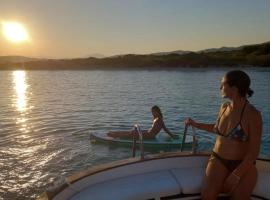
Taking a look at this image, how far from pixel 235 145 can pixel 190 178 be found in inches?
27.6

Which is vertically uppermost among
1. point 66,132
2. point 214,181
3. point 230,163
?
point 230,163

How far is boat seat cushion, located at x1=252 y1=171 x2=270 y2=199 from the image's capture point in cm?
493

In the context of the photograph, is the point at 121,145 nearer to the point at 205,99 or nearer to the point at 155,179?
the point at 155,179

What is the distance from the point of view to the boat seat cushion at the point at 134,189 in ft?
15.9

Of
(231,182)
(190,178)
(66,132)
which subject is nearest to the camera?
(231,182)

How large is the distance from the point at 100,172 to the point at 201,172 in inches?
Result: 49.1

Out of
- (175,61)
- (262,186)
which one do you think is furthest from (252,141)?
(175,61)

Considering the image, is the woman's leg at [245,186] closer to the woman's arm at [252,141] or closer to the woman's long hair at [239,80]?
the woman's arm at [252,141]

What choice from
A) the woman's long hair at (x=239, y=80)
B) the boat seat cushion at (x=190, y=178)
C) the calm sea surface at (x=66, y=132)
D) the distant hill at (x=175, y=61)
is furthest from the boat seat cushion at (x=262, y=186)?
the distant hill at (x=175, y=61)

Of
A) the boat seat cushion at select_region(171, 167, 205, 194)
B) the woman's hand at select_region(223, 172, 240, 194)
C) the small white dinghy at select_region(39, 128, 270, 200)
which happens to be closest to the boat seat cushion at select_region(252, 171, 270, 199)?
the small white dinghy at select_region(39, 128, 270, 200)

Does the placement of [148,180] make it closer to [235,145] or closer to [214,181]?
[214,181]

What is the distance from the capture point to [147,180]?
5.06m

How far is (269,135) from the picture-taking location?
62.1 feet

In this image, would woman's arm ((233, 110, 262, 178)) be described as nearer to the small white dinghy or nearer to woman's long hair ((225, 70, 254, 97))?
woman's long hair ((225, 70, 254, 97))
